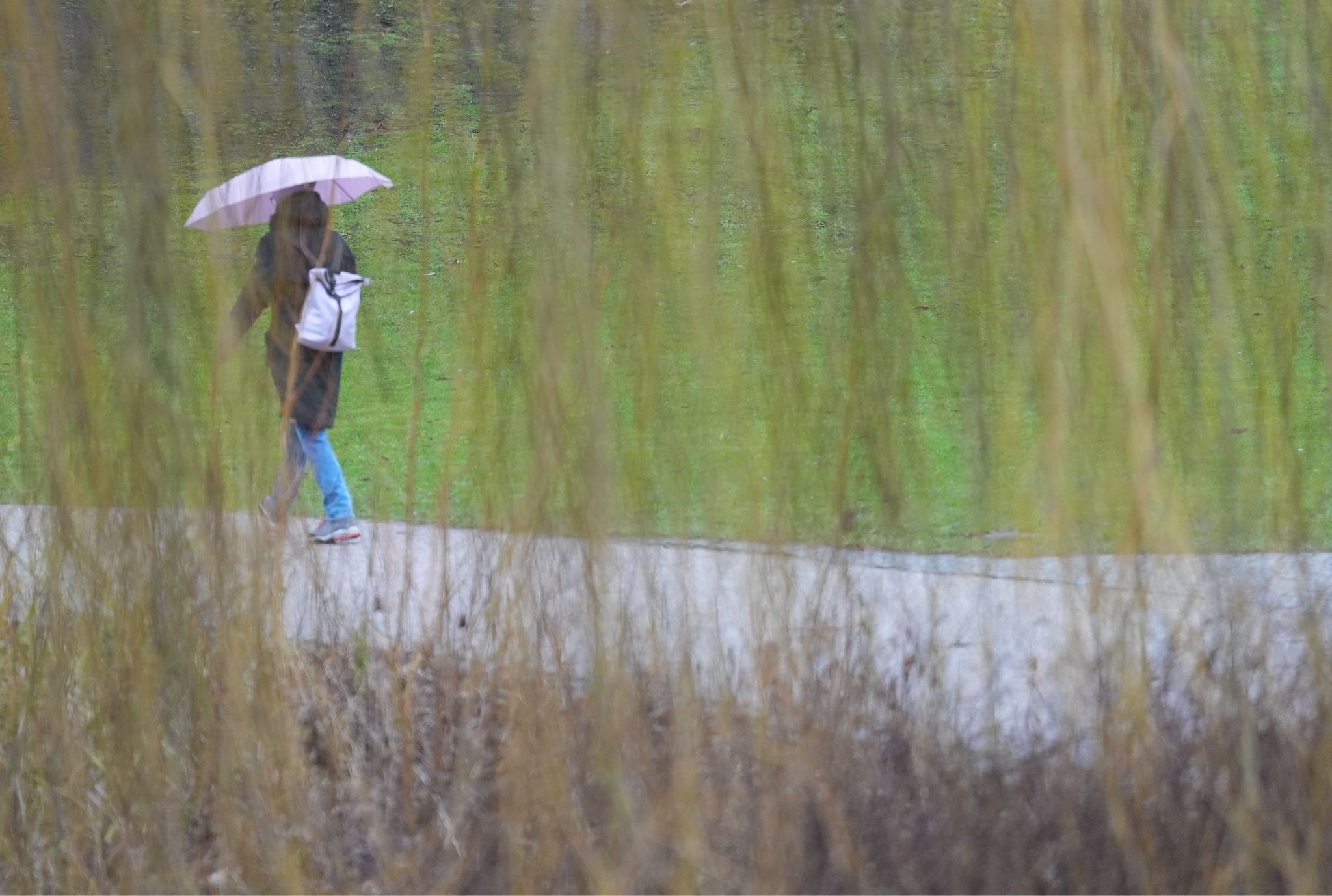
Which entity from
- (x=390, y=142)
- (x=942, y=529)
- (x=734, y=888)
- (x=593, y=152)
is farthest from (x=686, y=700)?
(x=390, y=142)

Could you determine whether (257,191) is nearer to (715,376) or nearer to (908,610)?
Answer: (715,376)

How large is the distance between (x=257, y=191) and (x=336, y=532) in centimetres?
152

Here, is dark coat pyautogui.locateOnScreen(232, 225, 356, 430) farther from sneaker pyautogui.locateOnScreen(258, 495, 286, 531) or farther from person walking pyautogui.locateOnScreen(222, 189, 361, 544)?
sneaker pyautogui.locateOnScreen(258, 495, 286, 531)

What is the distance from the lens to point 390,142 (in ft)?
8.65

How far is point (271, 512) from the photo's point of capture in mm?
2633

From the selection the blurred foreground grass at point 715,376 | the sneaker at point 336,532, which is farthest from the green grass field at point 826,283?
the sneaker at point 336,532

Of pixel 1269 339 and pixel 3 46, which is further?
pixel 1269 339

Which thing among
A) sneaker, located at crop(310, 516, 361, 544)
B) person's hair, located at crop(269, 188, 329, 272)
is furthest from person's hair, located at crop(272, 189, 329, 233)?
sneaker, located at crop(310, 516, 361, 544)

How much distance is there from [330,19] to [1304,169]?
5.83 feet

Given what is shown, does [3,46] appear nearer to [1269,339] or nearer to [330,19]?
[330,19]

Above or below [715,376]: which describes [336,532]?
below

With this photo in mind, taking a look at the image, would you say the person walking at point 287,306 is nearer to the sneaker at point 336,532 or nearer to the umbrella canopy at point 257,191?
the umbrella canopy at point 257,191

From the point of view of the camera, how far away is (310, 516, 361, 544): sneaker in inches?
136

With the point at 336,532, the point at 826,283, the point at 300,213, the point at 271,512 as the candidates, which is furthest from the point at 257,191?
the point at 336,532
